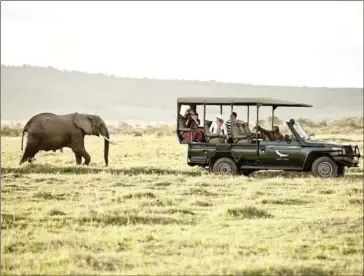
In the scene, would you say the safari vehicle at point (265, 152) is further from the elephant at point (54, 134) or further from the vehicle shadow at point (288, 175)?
the elephant at point (54, 134)

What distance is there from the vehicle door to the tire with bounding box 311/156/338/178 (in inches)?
14.6

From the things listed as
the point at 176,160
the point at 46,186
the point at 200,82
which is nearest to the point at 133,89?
the point at 200,82

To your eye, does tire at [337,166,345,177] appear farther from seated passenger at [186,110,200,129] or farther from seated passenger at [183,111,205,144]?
seated passenger at [186,110,200,129]

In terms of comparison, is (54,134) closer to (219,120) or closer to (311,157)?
(219,120)

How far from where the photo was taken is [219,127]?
70.9 ft

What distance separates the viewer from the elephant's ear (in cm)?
2548

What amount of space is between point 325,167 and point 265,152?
5.07ft

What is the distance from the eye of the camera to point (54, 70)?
174250 mm

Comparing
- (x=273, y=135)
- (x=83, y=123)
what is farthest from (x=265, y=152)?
(x=83, y=123)

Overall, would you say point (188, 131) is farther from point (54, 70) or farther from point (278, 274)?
point (54, 70)

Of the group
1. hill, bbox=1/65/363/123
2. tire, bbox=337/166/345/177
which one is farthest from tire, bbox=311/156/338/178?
hill, bbox=1/65/363/123

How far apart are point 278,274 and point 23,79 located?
532ft

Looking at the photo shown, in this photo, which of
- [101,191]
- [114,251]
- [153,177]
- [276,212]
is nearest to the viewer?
[114,251]

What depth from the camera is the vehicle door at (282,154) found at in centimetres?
2070
